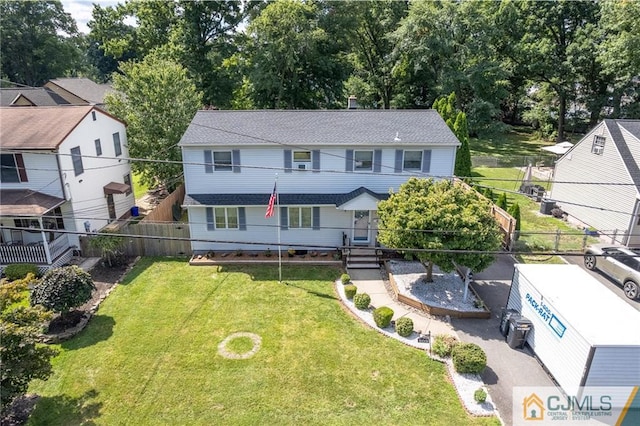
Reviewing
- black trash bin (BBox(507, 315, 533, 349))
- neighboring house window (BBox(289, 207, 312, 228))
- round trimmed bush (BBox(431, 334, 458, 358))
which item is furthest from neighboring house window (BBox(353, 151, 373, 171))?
black trash bin (BBox(507, 315, 533, 349))

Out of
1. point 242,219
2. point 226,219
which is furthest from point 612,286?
point 226,219

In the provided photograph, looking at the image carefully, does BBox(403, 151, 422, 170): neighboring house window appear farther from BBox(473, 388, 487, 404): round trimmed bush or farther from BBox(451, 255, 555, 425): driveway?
BBox(473, 388, 487, 404): round trimmed bush

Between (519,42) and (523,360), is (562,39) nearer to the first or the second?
(519,42)

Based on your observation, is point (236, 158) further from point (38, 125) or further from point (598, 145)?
point (598, 145)

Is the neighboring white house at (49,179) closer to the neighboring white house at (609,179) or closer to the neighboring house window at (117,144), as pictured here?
the neighboring house window at (117,144)

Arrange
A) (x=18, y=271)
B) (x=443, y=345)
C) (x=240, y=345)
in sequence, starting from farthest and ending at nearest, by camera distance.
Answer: (x=18, y=271)
(x=240, y=345)
(x=443, y=345)

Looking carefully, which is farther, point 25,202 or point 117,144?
point 117,144

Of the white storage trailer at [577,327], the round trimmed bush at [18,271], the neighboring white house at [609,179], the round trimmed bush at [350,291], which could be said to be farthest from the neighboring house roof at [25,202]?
the neighboring white house at [609,179]

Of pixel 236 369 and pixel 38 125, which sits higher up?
pixel 38 125
